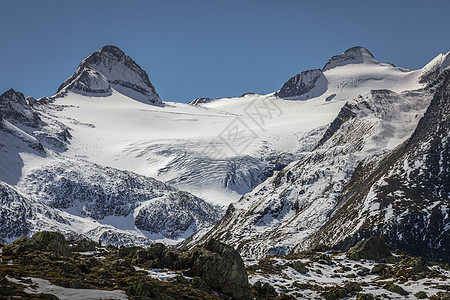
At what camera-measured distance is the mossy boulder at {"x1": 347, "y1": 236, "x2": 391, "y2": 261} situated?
2726 inches

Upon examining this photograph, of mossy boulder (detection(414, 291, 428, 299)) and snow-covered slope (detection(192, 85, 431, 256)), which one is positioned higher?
snow-covered slope (detection(192, 85, 431, 256))

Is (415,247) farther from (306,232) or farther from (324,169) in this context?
(324,169)

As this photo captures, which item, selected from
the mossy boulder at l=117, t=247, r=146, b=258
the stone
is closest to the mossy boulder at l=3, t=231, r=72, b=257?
the mossy boulder at l=117, t=247, r=146, b=258

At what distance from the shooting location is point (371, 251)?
6969 cm

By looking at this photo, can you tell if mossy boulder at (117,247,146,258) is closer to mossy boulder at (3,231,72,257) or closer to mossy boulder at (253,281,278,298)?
mossy boulder at (3,231,72,257)

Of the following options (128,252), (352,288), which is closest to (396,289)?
(352,288)

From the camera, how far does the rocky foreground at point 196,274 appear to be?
3405 centimetres

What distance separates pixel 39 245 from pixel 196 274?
14435mm

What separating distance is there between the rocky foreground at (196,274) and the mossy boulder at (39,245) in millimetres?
78

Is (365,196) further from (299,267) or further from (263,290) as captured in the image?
(263,290)

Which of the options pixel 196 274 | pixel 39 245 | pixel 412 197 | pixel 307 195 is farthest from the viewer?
pixel 307 195

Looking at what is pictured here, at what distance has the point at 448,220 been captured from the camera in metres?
102

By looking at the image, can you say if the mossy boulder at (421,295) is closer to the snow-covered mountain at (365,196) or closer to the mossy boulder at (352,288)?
the mossy boulder at (352,288)

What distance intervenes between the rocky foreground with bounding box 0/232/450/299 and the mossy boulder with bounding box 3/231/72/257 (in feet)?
0.26
